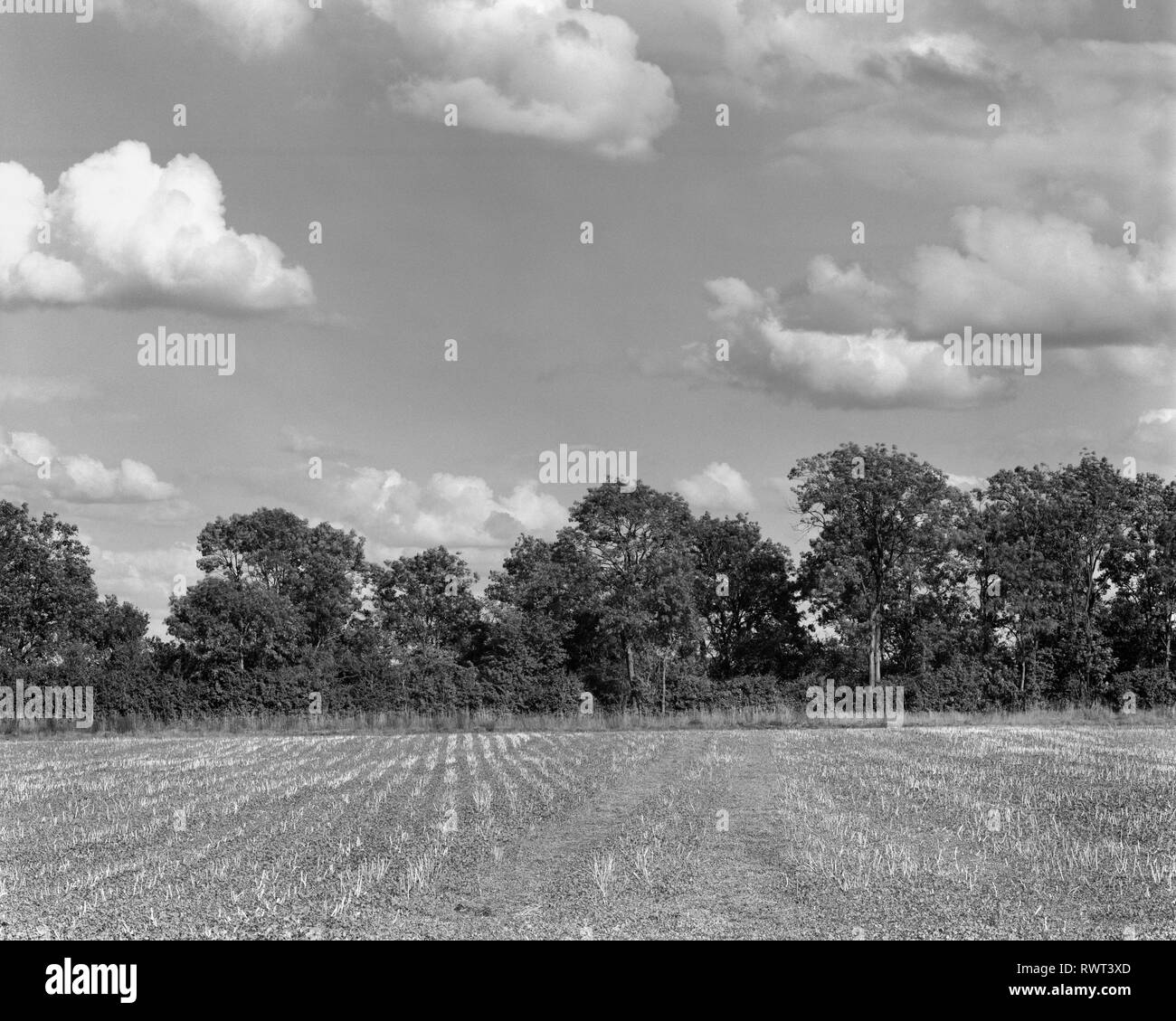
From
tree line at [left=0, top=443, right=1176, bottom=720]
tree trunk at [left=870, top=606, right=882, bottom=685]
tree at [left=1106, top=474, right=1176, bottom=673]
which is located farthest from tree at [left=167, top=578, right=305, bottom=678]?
tree at [left=1106, top=474, right=1176, bottom=673]

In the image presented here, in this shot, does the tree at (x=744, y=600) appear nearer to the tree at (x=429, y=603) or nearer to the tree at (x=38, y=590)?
the tree at (x=429, y=603)

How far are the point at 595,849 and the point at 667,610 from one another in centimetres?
5006

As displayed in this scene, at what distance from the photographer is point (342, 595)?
266ft

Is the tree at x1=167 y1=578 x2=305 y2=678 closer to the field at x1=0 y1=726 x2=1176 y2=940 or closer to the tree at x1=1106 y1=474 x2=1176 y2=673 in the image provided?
the field at x1=0 y1=726 x2=1176 y2=940

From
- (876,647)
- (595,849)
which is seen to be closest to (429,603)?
(876,647)

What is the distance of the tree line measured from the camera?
64812 mm

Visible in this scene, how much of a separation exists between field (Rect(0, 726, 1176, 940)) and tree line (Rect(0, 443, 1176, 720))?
27.6 meters

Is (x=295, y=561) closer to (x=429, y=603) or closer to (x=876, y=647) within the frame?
(x=429, y=603)

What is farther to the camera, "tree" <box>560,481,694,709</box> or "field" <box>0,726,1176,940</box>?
"tree" <box>560,481,694,709</box>

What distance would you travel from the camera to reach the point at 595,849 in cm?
1947
